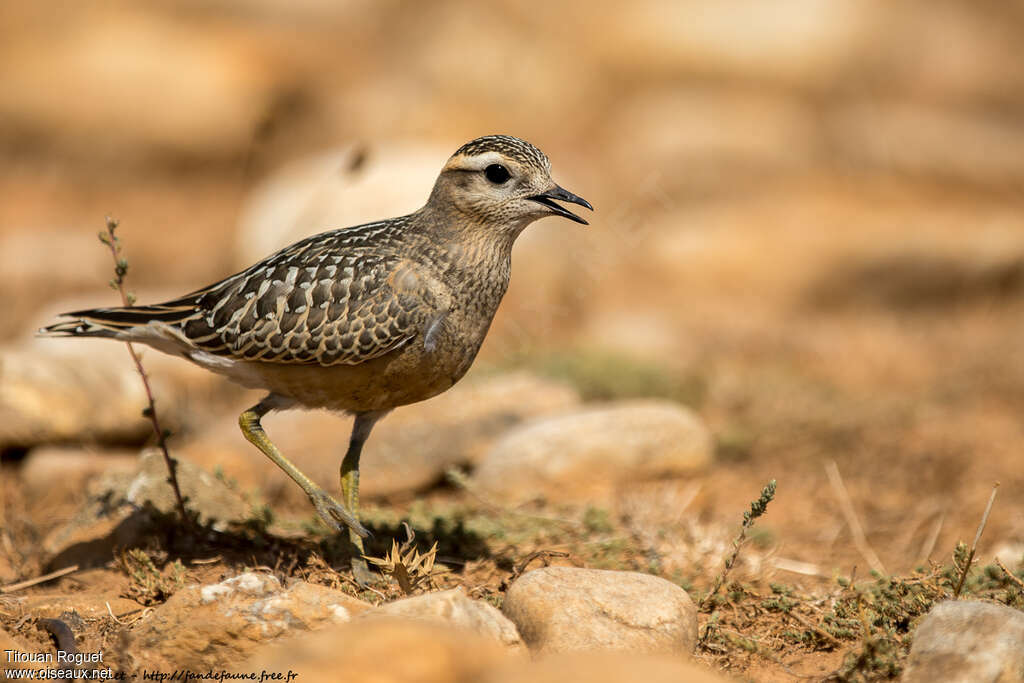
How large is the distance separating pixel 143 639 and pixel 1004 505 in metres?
5.87

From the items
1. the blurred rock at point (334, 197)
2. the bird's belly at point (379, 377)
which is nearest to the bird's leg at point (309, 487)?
the bird's belly at point (379, 377)

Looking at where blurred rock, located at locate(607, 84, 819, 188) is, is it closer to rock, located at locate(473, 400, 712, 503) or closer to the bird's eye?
rock, located at locate(473, 400, 712, 503)

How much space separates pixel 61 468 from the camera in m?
8.05

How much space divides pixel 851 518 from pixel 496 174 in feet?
12.6

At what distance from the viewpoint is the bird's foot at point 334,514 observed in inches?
226

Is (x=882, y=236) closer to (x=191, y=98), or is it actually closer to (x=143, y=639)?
(x=191, y=98)

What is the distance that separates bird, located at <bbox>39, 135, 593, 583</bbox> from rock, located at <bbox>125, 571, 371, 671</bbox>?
973mm

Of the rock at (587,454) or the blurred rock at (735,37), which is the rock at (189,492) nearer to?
the rock at (587,454)

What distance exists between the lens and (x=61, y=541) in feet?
21.9

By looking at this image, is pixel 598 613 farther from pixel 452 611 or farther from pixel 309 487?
pixel 309 487

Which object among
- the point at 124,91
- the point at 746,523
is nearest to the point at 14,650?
the point at 746,523

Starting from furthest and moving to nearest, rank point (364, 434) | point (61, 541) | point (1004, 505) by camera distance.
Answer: point (1004, 505)
point (61, 541)
point (364, 434)

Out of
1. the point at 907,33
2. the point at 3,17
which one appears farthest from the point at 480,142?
the point at 3,17

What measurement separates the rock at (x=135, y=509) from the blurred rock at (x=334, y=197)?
412cm
